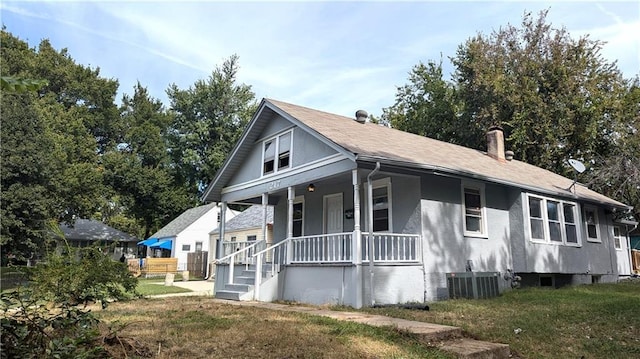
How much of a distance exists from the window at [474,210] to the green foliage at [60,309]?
8897mm

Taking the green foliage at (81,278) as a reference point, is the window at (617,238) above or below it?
above

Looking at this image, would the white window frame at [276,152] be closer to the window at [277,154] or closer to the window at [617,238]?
the window at [277,154]

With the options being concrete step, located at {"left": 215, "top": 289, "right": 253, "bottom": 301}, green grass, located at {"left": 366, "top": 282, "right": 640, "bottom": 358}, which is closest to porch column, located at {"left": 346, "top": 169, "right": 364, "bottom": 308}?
green grass, located at {"left": 366, "top": 282, "right": 640, "bottom": 358}

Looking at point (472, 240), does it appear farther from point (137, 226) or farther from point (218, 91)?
point (137, 226)

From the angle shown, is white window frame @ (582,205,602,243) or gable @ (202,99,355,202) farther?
white window frame @ (582,205,602,243)

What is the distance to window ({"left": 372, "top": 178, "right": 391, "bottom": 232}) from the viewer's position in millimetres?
11969

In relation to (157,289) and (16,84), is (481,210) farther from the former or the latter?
(16,84)

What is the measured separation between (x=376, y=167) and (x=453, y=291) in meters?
3.77

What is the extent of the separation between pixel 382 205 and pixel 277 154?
3.59 m

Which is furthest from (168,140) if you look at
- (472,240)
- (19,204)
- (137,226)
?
(472,240)

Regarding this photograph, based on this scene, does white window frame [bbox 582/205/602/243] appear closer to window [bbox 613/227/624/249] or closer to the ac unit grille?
window [bbox 613/227/624/249]

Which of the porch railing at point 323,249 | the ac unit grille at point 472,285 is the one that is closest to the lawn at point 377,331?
the ac unit grille at point 472,285

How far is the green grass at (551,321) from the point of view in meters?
6.04

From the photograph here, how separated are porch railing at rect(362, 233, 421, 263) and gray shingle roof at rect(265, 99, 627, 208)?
1.80 metres
